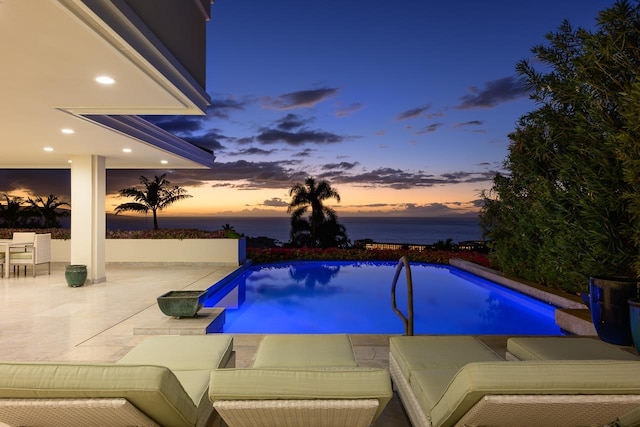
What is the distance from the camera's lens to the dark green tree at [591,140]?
4234mm

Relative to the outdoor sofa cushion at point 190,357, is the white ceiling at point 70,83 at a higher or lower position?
higher

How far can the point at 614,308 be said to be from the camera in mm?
3916

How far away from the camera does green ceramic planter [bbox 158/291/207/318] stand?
5203 millimetres

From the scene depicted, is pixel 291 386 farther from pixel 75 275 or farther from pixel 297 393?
pixel 75 275

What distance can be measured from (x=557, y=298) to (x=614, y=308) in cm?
370

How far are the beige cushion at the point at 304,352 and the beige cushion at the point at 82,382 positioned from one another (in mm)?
1254

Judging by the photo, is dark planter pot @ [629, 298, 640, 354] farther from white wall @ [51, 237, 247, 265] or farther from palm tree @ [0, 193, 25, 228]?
palm tree @ [0, 193, 25, 228]

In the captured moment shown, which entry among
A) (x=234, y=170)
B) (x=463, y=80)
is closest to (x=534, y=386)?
(x=463, y=80)

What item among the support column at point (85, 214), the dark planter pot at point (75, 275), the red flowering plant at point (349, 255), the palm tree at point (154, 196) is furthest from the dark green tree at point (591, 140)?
the palm tree at point (154, 196)

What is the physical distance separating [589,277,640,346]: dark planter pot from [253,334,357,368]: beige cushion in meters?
2.41

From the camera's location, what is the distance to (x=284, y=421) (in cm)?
190

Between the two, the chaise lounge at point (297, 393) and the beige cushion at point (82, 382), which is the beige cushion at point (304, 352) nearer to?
the chaise lounge at point (297, 393)

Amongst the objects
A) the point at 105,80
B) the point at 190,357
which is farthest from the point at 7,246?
the point at 190,357

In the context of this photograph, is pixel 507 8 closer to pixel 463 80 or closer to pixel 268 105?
pixel 463 80
